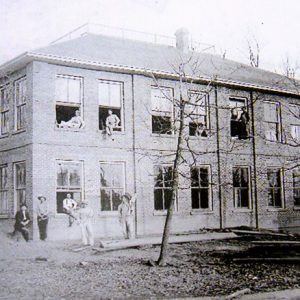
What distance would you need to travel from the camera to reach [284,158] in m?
21.9

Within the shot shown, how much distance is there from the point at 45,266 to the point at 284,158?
45.8 feet

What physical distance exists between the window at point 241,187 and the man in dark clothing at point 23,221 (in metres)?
9.02

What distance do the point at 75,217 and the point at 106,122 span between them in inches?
138

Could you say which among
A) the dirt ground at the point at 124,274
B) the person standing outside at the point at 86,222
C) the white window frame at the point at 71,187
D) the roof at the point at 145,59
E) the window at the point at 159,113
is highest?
the roof at the point at 145,59

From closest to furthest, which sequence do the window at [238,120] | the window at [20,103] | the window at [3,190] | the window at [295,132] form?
A: 1. the window at [20,103]
2. the window at [3,190]
3. the window at [238,120]
4. the window at [295,132]

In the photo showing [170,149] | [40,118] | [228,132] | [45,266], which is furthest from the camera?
[228,132]

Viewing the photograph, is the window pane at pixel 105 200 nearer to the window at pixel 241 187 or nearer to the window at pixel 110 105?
the window at pixel 110 105

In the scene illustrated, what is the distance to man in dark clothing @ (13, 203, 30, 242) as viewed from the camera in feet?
48.3

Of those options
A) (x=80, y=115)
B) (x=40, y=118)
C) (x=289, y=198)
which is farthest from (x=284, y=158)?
(x=40, y=118)

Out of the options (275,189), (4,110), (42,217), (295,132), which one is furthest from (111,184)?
(295,132)

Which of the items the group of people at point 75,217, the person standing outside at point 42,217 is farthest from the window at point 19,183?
the person standing outside at point 42,217

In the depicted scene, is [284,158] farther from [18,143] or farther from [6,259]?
[6,259]

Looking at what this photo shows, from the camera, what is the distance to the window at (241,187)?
2008 cm

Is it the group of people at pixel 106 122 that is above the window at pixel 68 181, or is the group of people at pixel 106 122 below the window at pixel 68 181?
above
